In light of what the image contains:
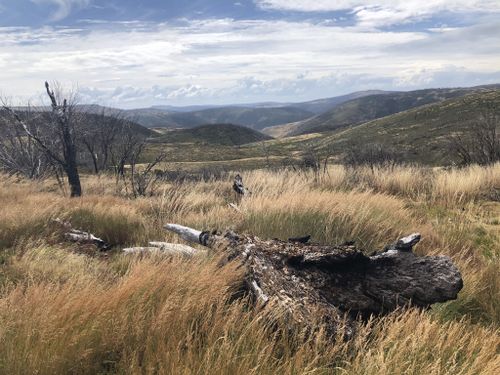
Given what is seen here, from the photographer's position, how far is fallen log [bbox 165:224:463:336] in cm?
335

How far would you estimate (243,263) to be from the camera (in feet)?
12.2

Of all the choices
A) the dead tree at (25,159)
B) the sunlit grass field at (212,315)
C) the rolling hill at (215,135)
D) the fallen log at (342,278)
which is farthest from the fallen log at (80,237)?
the rolling hill at (215,135)

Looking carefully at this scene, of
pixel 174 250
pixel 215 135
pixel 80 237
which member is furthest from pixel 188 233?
pixel 215 135

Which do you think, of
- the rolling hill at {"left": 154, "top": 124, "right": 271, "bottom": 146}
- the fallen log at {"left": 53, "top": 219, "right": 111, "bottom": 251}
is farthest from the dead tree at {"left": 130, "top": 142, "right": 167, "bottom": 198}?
the rolling hill at {"left": 154, "top": 124, "right": 271, "bottom": 146}

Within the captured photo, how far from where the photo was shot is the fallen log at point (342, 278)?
3350 millimetres

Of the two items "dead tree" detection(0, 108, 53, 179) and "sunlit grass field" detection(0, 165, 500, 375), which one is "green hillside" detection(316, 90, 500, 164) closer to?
"dead tree" detection(0, 108, 53, 179)

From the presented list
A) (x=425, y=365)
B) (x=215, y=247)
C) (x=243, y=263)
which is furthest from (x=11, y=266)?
(x=425, y=365)

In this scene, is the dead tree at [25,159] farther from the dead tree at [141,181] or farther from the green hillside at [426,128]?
the green hillside at [426,128]

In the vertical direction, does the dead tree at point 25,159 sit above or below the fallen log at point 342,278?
above

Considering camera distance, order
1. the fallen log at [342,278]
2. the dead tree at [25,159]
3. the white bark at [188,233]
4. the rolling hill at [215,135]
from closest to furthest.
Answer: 1. the fallen log at [342,278]
2. the white bark at [188,233]
3. the dead tree at [25,159]
4. the rolling hill at [215,135]

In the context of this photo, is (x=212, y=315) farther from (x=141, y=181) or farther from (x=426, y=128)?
(x=426, y=128)

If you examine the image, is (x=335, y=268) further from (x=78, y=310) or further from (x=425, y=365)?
(x=78, y=310)

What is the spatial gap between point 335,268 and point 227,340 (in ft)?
4.96

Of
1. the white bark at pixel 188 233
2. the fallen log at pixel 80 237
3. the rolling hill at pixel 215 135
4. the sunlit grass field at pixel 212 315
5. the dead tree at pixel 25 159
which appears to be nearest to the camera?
the sunlit grass field at pixel 212 315
